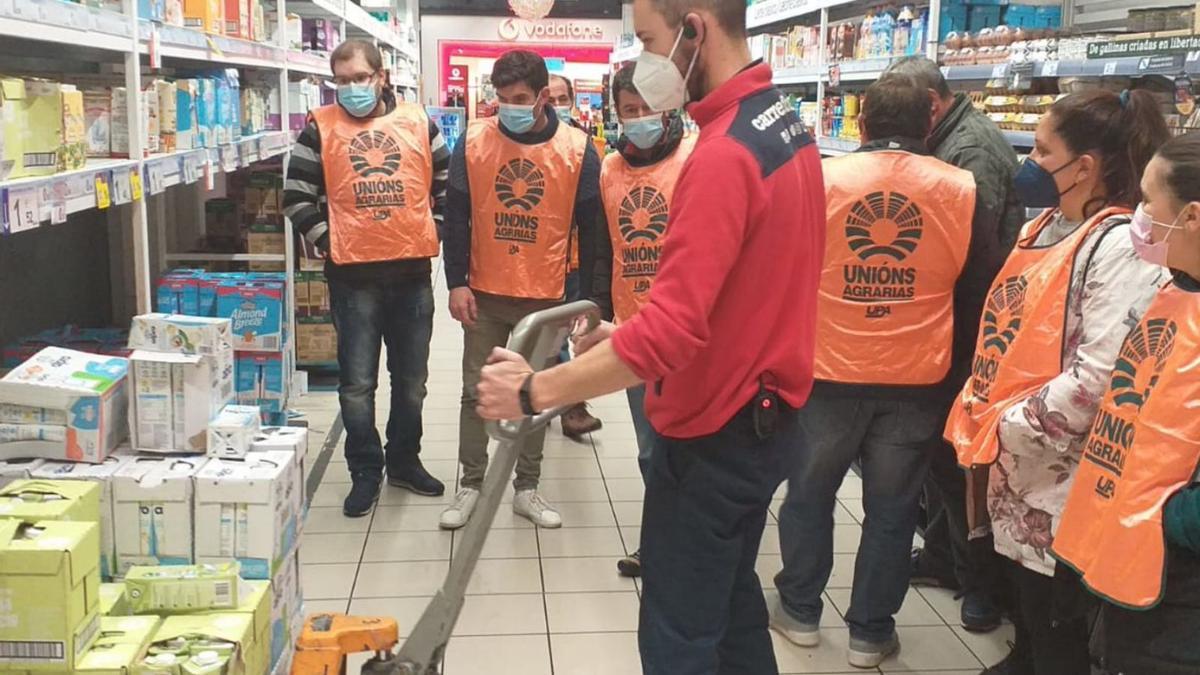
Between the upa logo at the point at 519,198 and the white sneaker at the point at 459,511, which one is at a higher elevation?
the upa logo at the point at 519,198

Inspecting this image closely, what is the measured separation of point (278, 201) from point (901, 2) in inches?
143

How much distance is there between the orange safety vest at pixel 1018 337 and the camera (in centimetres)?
253

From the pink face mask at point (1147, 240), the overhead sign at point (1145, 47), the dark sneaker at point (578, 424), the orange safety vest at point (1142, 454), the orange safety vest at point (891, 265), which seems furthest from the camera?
the dark sneaker at point (578, 424)

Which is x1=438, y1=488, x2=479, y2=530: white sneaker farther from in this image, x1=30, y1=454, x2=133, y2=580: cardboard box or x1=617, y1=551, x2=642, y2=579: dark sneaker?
x1=30, y1=454, x2=133, y2=580: cardboard box

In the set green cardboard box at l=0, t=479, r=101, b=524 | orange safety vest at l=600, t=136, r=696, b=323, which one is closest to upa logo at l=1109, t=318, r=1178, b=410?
orange safety vest at l=600, t=136, r=696, b=323

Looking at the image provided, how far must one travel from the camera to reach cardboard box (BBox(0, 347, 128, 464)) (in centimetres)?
259

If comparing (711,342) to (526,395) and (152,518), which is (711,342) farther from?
(152,518)

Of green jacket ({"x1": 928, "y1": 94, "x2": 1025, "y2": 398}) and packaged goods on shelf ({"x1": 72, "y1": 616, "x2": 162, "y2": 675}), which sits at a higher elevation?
green jacket ({"x1": 928, "y1": 94, "x2": 1025, "y2": 398})

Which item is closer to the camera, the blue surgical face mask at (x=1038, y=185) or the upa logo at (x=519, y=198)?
the blue surgical face mask at (x=1038, y=185)

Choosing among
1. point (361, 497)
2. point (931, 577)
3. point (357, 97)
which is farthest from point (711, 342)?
point (361, 497)

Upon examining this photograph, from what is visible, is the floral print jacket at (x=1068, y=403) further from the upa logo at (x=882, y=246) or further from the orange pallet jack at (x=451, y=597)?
the orange pallet jack at (x=451, y=597)

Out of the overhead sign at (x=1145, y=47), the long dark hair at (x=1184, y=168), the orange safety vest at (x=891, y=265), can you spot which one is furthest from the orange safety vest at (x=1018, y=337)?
the overhead sign at (x=1145, y=47)

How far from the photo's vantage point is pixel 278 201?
19.0 feet

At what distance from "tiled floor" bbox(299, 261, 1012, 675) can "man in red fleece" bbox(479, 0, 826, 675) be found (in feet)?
4.11
